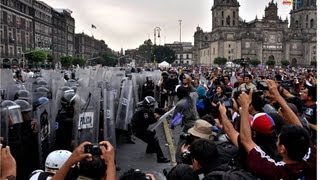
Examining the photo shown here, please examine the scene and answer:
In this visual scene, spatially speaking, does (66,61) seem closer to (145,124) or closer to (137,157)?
(137,157)

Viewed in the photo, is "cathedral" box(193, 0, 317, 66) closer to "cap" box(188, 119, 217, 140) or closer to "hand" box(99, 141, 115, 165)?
"cap" box(188, 119, 217, 140)

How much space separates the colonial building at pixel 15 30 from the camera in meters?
65.7

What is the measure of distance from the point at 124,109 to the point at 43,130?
3773mm

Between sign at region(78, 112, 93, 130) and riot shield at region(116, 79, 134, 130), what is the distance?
2699 millimetres

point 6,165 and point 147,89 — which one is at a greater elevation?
point 6,165

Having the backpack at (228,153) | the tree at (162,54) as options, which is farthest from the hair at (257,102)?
the tree at (162,54)

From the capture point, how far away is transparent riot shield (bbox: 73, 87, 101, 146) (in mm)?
6332

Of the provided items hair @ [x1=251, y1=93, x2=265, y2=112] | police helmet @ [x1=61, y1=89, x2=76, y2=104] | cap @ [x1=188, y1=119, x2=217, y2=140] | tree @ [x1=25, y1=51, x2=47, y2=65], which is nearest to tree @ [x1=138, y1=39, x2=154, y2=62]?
tree @ [x1=25, y1=51, x2=47, y2=65]

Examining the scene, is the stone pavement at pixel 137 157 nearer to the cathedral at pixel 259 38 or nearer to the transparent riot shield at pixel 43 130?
the transparent riot shield at pixel 43 130

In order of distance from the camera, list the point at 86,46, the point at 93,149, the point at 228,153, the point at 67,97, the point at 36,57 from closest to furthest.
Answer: the point at 93,149
the point at 228,153
the point at 67,97
the point at 36,57
the point at 86,46

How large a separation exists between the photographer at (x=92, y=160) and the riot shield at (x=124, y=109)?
6209mm

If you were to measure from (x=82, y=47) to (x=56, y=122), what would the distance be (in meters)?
126

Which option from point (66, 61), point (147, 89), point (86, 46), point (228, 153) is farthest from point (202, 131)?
point (86, 46)

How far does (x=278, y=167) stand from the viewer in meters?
3.13
